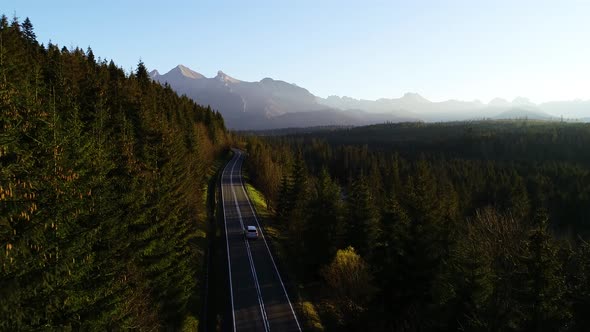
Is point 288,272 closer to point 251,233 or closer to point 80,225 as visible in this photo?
point 251,233

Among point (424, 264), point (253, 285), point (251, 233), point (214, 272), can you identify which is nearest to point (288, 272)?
point (253, 285)

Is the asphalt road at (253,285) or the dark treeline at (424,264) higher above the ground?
the dark treeline at (424,264)

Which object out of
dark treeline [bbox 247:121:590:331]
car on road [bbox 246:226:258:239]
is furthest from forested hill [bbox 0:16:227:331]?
car on road [bbox 246:226:258:239]

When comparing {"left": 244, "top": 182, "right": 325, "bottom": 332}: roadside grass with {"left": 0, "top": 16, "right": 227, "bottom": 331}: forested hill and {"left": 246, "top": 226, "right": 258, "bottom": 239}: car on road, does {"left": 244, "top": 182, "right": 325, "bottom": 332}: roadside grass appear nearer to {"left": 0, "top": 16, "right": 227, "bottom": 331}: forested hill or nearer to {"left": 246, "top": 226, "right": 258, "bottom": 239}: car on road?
{"left": 246, "top": 226, "right": 258, "bottom": 239}: car on road

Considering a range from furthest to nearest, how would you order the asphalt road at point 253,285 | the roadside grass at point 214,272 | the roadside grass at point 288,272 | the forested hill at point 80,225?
the roadside grass at point 214,272, the roadside grass at point 288,272, the asphalt road at point 253,285, the forested hill at point 80,225

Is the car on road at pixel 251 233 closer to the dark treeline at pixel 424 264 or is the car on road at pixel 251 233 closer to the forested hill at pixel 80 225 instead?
the dark treeline at pixel 424 264

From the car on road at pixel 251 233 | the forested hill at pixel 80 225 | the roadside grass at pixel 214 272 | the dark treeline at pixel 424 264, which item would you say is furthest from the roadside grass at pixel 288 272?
the forested hill at pixel 80 225
